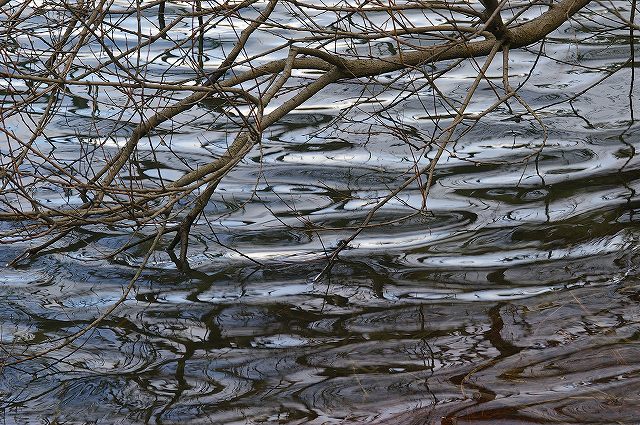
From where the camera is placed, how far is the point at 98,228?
23.9ft

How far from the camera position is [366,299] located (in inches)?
243

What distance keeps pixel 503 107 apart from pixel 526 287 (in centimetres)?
339

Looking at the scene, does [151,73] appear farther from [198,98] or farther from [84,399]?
[84,399]

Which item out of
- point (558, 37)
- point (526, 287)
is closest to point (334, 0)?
point (558, 37)

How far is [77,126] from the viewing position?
9250 millimetres

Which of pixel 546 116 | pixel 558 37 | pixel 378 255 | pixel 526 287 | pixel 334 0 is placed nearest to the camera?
pixel 526 287

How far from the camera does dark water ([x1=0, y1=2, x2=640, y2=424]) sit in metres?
5.05

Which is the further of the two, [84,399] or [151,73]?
[151,73]

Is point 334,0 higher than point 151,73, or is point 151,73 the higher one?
point 334,0

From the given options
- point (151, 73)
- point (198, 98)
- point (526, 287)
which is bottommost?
point (526, 287)

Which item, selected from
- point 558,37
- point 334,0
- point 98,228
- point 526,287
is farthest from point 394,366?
point 334,0

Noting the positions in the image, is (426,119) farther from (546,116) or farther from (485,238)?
(485,238)

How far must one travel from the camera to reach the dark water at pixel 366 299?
5.05 metres

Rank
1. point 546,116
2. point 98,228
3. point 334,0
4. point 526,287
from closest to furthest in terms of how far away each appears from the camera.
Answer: point 526,287, point 98,228, point 546,116, point 334,0
